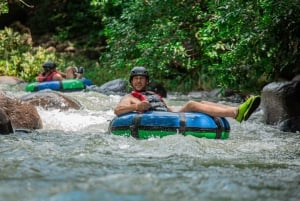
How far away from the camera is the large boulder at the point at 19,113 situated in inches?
295

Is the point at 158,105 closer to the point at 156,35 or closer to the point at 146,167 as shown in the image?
the point at 146,167

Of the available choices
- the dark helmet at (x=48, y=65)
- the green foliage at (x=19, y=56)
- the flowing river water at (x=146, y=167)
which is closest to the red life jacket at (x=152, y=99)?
the flowing river water at (x=146, y=167)

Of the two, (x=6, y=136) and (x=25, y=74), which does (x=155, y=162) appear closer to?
(x=6, y=136)

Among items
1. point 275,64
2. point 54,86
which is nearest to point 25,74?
point 54,86

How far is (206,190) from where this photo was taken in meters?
3.51

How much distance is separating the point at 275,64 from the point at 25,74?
1209 centimetres

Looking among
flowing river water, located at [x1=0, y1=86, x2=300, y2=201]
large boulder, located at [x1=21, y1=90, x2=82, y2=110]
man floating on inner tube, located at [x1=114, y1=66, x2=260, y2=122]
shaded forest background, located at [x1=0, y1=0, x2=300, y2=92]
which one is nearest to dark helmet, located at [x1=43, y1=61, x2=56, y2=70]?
shaded forest background, located at [x1=0, y1=0, x2=300, y2=92]

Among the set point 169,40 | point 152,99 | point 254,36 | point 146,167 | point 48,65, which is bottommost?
point 146,167

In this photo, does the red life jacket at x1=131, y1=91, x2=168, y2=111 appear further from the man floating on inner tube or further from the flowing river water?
the flowing river water

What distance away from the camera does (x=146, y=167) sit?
431 centimetres

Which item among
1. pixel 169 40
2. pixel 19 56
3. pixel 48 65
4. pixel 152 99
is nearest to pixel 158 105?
pixel 152 99

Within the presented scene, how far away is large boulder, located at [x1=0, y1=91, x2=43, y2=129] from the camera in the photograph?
750 centimetres

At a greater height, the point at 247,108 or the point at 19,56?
the point at 19,56

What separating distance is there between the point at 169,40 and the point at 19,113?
4651mm
